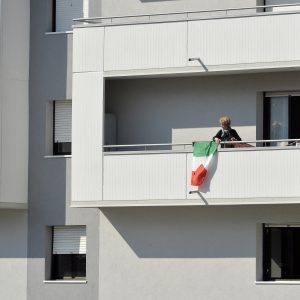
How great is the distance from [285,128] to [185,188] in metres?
2.88

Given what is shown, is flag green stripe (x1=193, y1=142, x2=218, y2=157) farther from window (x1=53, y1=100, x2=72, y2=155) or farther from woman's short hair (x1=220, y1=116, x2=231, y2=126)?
window (x1=53, y1=100, x2=72, y2=155)

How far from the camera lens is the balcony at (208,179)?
34.1m

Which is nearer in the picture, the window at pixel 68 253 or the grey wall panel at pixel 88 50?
the grey wall panel at pixel 88 50

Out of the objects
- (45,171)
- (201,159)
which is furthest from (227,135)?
(45,171)

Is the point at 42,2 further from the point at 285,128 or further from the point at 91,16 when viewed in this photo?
Result: the point at 285,128

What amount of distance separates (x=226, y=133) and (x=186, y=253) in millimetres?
2909

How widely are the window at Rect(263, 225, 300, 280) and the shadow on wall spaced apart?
1.93 feet

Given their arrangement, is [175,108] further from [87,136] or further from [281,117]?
[281,117]

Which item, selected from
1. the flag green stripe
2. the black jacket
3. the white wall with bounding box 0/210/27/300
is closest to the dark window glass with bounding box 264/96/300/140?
the black jacket

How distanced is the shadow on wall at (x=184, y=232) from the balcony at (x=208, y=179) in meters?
0.98

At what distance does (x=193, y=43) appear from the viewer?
3528 cm

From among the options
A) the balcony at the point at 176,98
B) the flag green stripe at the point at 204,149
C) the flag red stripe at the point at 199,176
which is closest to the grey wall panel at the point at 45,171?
the balcony at the point at 176,98

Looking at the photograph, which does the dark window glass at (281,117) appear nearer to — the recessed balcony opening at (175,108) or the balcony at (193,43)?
the recessed balcony opening at (175,108)

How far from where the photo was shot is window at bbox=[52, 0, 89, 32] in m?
38.2
